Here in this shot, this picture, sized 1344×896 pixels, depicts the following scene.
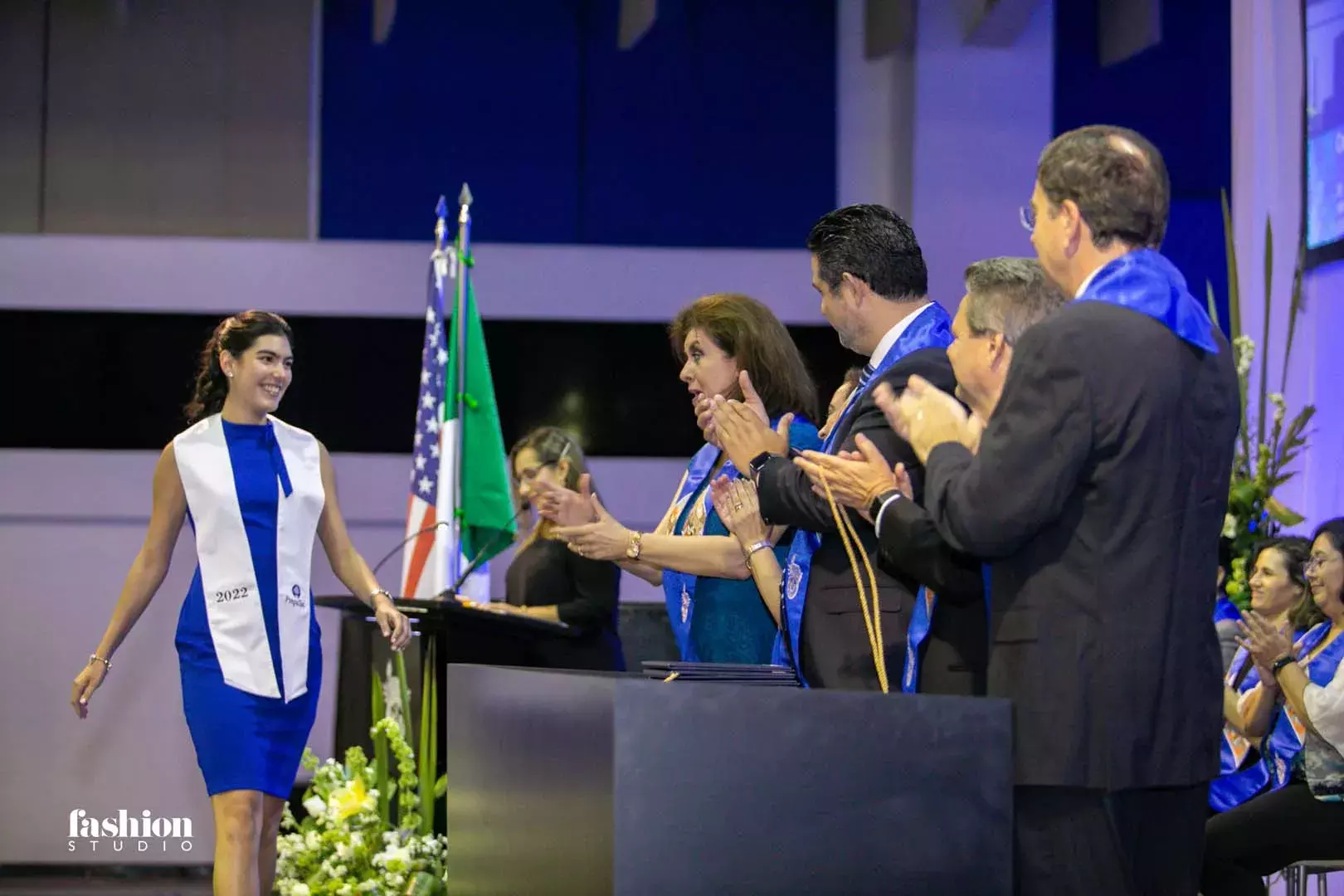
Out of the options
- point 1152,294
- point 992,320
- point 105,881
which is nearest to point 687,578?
point 992,320

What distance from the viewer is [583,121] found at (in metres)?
7.12

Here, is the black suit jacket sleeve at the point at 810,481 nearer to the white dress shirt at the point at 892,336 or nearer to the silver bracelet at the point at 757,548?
the white dress shirt at the point at 892,336

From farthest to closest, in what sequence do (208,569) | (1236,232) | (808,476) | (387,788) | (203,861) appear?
(203,861)
(1236,232)
(387,788)
(208,569)
(808,476)

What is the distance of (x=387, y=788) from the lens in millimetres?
4230

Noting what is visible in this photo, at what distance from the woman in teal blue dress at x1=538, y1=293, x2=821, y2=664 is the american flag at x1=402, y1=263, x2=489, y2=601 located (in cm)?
236

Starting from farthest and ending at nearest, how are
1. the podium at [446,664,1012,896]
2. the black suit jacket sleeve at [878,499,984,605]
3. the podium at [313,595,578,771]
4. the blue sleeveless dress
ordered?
1. the podium at [313,595,578,771]
2. the blue sleeveless dress
3. the black suit jacket sleeve at [878,499,984,605]
4. the podium at [446,664,1012,896]

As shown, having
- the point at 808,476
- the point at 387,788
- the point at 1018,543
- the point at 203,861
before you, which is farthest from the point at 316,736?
the point at 1018,543

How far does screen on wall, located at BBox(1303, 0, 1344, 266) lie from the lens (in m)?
5.06

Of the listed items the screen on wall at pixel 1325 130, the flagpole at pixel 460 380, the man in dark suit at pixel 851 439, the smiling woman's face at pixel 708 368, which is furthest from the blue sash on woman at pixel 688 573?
the screen on wall at pixel 1325 130

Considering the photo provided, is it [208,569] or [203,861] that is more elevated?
[208,569]

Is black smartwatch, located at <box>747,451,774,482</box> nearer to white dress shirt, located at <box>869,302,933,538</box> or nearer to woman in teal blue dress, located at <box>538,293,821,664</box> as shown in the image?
white dress shirt, located at <box>869,302,933,538</box>

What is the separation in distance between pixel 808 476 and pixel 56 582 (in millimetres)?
5390

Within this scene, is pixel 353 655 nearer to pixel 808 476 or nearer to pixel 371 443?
pixel 371 443

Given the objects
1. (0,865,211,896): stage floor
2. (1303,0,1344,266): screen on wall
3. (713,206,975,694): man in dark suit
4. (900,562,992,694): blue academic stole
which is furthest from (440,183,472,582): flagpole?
(900,562,992,694): blue academic stole
